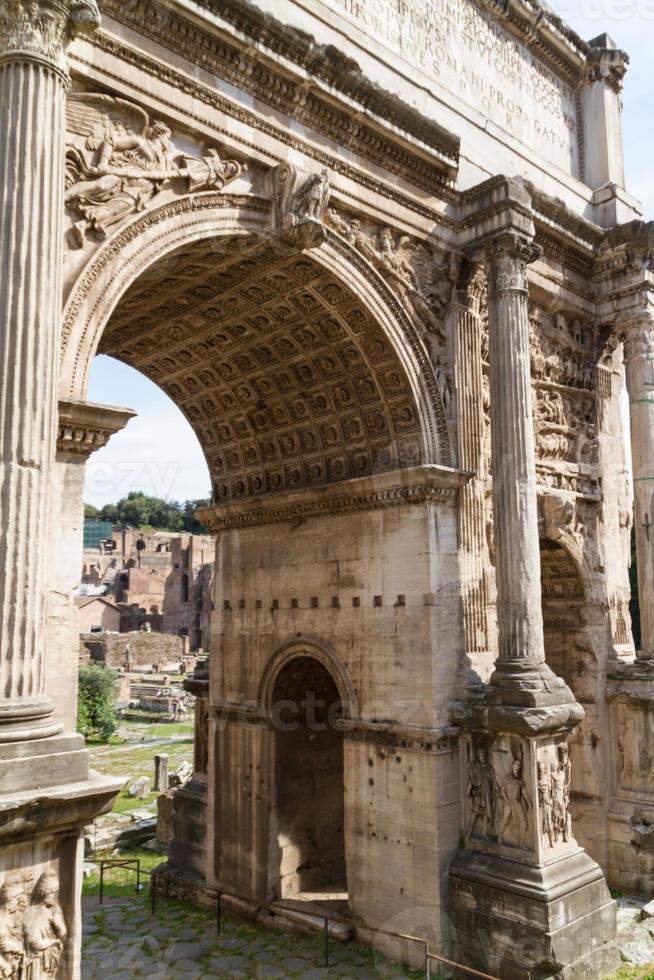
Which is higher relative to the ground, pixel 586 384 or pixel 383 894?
pixel 586 384

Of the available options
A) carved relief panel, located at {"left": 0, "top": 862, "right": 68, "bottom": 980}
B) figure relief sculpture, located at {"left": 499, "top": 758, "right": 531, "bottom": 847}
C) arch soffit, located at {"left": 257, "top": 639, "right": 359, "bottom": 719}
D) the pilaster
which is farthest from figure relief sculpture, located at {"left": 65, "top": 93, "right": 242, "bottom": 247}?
figure relief sculpture, located at {"left": 499, "top": 758, "right": 531, "bottom": 847}

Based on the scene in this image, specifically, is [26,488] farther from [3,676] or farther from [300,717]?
[300,717]

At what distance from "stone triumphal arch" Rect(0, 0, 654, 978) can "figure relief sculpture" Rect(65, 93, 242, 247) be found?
3 cm

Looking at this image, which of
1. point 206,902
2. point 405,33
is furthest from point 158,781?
point 405,33

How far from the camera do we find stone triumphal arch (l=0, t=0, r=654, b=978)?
238 inches

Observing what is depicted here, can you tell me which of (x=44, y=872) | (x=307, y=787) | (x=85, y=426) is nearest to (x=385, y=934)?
(x=307, y=787)

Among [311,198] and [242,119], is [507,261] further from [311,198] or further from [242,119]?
[242,119]

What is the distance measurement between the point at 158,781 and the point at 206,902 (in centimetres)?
929

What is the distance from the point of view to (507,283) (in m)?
10.5

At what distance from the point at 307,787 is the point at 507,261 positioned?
7.93 metres

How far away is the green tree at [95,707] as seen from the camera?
30.5m

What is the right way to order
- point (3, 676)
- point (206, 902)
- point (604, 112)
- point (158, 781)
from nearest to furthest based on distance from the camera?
point (3, 676) → point (206, 902) → point (604, 112) → point (158, 781)

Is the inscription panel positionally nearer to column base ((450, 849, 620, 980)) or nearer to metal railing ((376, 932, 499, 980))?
column base ((450, 849, 620, 980))

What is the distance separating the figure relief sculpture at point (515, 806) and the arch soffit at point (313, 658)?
83.1 inches
